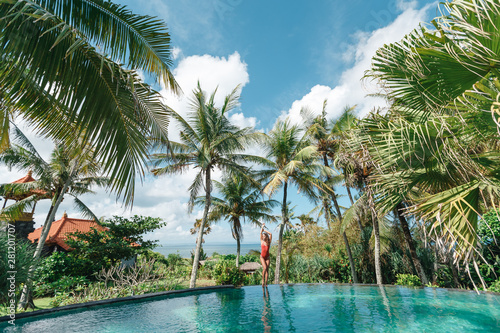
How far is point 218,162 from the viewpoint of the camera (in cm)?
1348

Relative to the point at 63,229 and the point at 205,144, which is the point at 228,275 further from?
the point at 63,229

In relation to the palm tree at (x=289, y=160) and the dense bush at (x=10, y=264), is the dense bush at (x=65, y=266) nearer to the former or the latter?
the dense bush at (x=10, y=264)

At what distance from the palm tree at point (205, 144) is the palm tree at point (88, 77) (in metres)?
8.81

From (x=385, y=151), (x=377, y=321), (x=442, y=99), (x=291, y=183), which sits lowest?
(x=377, y=321)

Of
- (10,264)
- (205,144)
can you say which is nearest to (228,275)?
(205,144)

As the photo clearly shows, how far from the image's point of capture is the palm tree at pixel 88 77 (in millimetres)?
2912

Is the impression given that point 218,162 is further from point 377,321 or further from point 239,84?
point 377,321

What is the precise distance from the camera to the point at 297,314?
5.98 m

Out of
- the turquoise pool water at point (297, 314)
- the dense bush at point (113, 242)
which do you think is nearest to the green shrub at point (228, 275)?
the turquoise pool water at point (297, 314)

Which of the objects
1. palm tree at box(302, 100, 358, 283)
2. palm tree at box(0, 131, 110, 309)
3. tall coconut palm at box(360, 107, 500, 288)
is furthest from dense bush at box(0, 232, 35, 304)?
palm tree at box(302, 100, 358, 283)

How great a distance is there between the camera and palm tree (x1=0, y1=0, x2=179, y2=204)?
2.91 metres

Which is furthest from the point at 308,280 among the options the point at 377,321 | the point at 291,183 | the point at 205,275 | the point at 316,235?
the point at 205,275

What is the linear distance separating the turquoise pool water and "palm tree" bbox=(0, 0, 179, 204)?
3765 millimetres

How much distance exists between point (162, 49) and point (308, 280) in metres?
13.5
